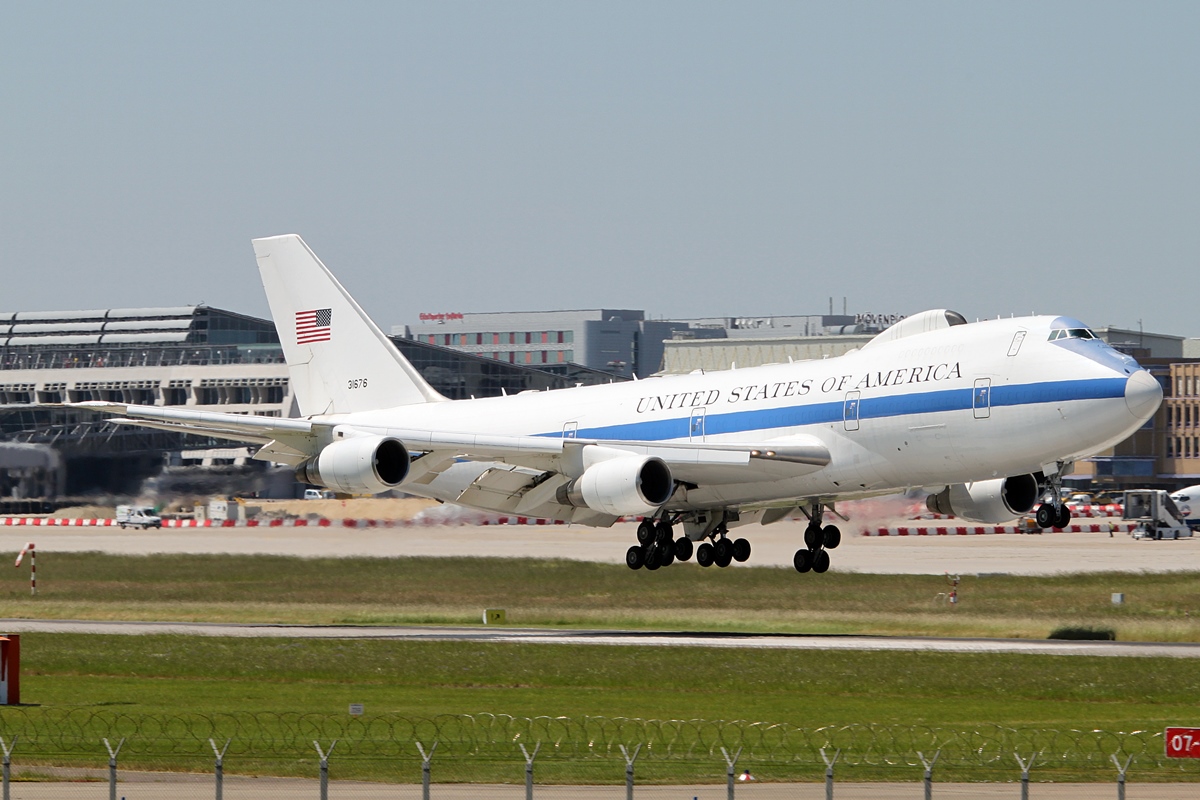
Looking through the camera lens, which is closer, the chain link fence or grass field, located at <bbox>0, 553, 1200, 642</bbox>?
the chain link fence

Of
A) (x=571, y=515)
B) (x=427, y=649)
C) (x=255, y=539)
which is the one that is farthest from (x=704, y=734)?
(x=255, y=539)

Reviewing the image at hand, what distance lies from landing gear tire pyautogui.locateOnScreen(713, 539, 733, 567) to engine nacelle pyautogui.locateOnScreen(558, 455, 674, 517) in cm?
503

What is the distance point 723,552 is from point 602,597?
37.1ft

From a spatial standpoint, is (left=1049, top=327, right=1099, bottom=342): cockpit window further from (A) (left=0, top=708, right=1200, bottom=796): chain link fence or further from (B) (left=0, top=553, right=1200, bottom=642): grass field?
(B) (left=0, top=553, right=1200, bottom=642): grass field

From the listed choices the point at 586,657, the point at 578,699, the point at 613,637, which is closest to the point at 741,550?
the point at 613,637

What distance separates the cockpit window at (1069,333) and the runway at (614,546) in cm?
2215

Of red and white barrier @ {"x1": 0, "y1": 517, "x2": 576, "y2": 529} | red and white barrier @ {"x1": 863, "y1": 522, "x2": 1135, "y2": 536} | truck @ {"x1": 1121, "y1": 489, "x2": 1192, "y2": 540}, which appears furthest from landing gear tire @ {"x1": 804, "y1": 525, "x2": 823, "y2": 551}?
truck @ {"x1": 1121, "y1": 489, "x2": 1192, "y2": 540}

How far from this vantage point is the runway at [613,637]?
44.8 m

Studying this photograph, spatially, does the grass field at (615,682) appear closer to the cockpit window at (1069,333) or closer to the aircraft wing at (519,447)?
the aircraft wing at (519,447)

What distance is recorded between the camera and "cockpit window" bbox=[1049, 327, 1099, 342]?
1553 inches

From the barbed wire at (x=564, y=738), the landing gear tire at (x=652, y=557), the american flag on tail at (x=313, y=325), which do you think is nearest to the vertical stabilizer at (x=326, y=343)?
the american flag on tail at (x=313, y=325)

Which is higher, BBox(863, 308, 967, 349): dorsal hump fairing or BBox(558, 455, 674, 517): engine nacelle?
BBox(863, 308, 967, 349): dorsal hump fairing

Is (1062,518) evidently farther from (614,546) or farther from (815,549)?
(614,546)

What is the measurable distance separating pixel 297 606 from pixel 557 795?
37.1m
